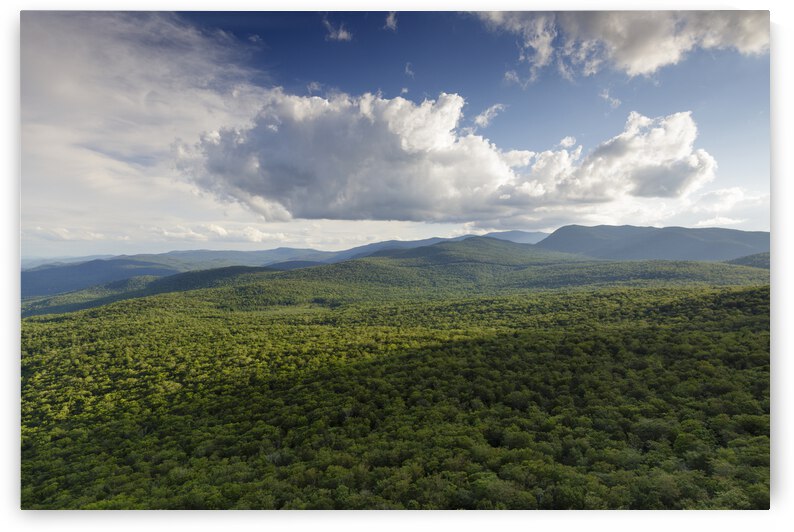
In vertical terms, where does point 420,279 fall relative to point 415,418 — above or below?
below

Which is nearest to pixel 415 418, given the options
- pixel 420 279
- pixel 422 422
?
pixel 422 422

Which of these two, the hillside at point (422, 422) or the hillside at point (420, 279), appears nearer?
the hillside at point (422, 422)

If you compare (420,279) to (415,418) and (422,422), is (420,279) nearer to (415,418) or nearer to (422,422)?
(415,418)

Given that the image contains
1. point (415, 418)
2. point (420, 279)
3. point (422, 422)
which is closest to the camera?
point (422, 422)

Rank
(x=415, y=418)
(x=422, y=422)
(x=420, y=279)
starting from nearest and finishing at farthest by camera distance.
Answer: (x=422, y=422) < (x=415, y=418) < (x=420, y=279)

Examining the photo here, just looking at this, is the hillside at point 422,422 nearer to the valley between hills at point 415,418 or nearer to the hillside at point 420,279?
the valley between hills at point 415,418

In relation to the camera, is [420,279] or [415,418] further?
[420,279]

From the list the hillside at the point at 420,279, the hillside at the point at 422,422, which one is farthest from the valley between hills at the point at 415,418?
the hillside at the point at 420,279

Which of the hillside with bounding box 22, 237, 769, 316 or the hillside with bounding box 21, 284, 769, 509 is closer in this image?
the hillside with bounding box 21, 284, 769, 509

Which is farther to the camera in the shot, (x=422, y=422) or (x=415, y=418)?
(x=415, y=418)

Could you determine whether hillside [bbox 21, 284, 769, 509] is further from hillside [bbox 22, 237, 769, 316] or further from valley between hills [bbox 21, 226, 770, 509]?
hillside [bbox 22, 237, 769, 316]

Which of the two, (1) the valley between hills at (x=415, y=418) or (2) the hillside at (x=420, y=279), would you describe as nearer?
(1) the valley between hills at (x=415, y=418)

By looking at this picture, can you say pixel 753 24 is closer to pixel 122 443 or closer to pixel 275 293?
pixel 122 443

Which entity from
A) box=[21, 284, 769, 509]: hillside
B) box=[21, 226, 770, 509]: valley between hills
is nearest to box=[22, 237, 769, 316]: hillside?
box=[21, 226, 770, 509]: valley between hills
